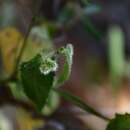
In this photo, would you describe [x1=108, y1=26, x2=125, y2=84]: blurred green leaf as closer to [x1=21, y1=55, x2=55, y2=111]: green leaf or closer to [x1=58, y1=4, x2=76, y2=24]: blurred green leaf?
[x1=58, y1=4, x2=76, y2=24]: blurred green leaf

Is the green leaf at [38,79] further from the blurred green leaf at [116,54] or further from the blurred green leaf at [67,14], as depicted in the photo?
the blurred green leaf at [116,54]

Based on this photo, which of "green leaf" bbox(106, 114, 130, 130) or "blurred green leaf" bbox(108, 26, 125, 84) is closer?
"green leaf" bbox(106, 114, 130, 130)

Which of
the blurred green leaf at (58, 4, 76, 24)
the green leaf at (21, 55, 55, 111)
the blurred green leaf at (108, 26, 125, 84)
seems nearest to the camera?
the green leaf at (21, 55, 55, 111)

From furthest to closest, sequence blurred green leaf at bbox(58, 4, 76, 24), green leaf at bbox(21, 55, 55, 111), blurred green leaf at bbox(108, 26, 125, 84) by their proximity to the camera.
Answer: blurred green leaf at bbox(108, 26, 125, 84) → blurred green leaf at bbox(58, 4, 76, 24) → green leaf at bbox(21, 55, 55, 111)

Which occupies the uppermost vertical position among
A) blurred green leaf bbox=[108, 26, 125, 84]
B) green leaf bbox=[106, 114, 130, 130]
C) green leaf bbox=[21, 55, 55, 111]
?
blurred green leaf bbox=[108, 26, 125, 84]

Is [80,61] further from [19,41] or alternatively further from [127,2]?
[19,41]

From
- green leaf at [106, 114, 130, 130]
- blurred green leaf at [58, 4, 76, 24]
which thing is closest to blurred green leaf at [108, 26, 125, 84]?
blurred green leaf at [58, 4, 76, 24]

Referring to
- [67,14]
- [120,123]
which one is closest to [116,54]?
[67,14]

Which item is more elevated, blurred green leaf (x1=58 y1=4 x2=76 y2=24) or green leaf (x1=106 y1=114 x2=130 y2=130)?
blurred green leaf (x1=58 y1=4 x2=76 y2=24)
